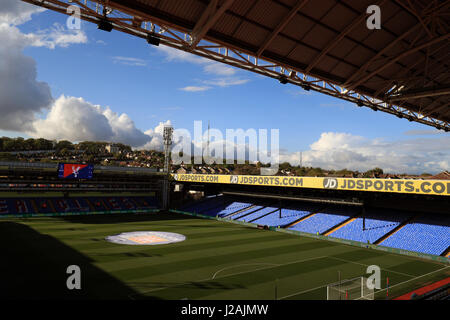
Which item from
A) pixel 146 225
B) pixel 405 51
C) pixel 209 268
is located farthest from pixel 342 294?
pixel 146 225

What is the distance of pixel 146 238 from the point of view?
117 ft

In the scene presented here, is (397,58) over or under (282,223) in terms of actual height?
over

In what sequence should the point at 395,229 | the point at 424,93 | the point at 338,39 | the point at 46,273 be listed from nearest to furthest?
1. the point at 338,39
2. the point at 46,273
3. the point at 424,93
4. the point at 395,229

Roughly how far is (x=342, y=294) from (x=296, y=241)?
19.2m

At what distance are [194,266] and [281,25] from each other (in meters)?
18.9

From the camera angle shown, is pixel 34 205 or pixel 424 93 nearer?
pixel 424 93

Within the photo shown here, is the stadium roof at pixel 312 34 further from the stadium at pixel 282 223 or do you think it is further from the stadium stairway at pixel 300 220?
the stadium stairway at pixel 300 220

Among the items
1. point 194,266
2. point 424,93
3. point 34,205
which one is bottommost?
point 194,266

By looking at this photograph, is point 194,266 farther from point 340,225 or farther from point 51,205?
point 51,205

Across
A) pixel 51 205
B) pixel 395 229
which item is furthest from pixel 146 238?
pixel 395 229

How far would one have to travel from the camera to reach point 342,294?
17.9 m

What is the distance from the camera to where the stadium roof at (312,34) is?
602 inches

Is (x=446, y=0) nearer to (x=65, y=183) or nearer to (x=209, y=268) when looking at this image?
(x=209, y=268)

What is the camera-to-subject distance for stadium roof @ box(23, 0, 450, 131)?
50.1 feet
